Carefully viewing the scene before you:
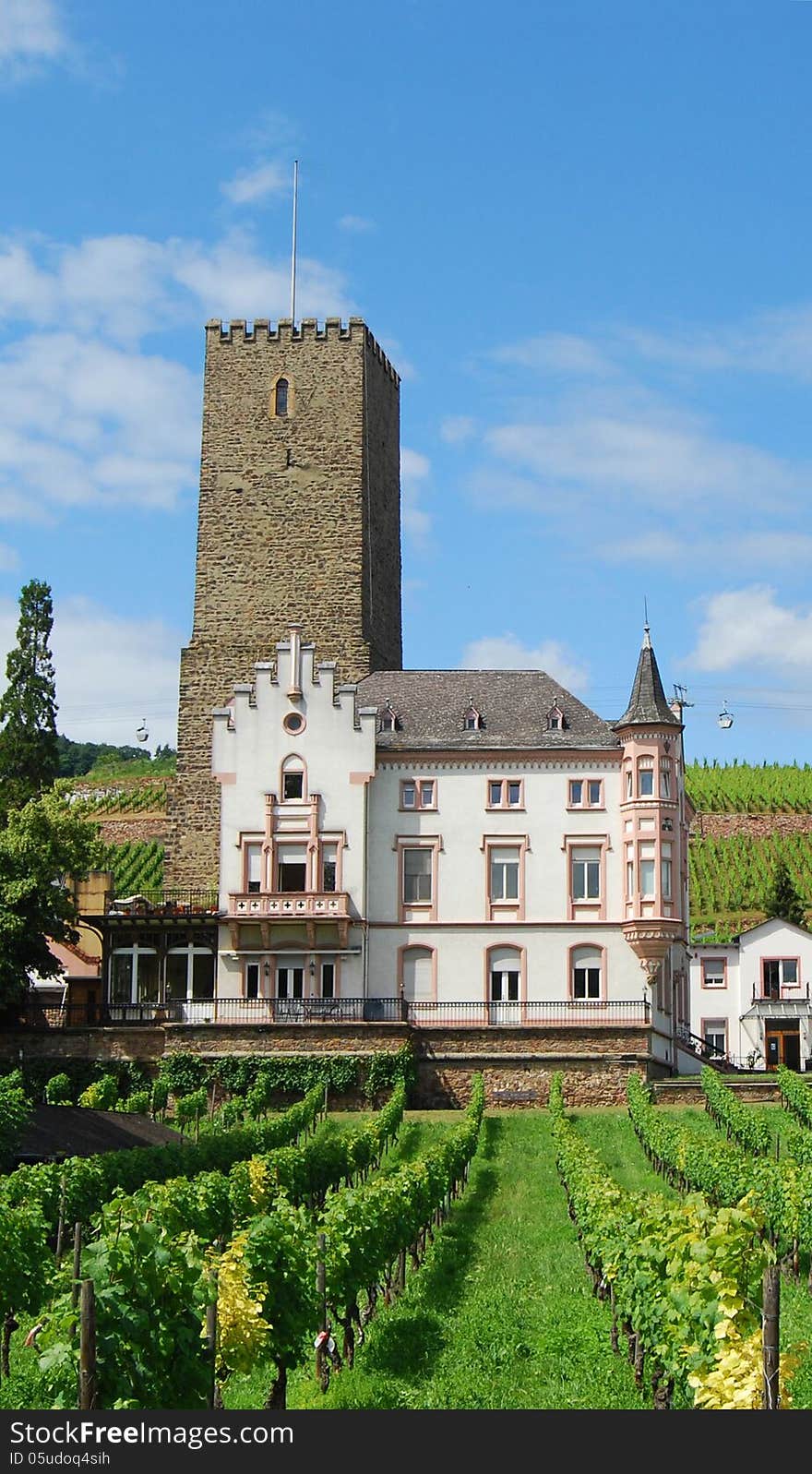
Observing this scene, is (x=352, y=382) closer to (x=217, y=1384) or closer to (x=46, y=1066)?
(x=46, y=1066)

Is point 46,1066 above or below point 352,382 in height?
below

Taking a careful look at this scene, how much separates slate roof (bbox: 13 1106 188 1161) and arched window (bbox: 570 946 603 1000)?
18371 millimetres

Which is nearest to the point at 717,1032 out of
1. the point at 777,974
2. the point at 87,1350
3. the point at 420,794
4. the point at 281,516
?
the point at 777,974

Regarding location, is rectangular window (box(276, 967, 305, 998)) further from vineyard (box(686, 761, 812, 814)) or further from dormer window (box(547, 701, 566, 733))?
vineyard (box(686, 761, 812, 814))

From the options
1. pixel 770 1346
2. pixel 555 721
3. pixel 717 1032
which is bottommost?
pixel 770 1346

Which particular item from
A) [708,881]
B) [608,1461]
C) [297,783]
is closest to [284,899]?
[297,783]

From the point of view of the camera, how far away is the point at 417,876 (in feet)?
190

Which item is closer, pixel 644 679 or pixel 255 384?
pixel 644 679

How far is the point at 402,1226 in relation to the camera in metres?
27.0

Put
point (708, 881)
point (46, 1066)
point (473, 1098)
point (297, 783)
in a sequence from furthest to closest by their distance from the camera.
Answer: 1. point (708, 881)
2. point (297, 783)
3. point (46, 1066)
4. point (473, 1098)

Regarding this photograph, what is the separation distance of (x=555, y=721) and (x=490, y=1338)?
3701cm

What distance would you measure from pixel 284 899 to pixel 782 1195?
89.7ft

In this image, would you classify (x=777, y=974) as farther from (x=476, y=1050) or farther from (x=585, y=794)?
(x=476, y=1050)

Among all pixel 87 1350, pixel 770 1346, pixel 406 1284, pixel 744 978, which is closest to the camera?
pixel 770 1346
